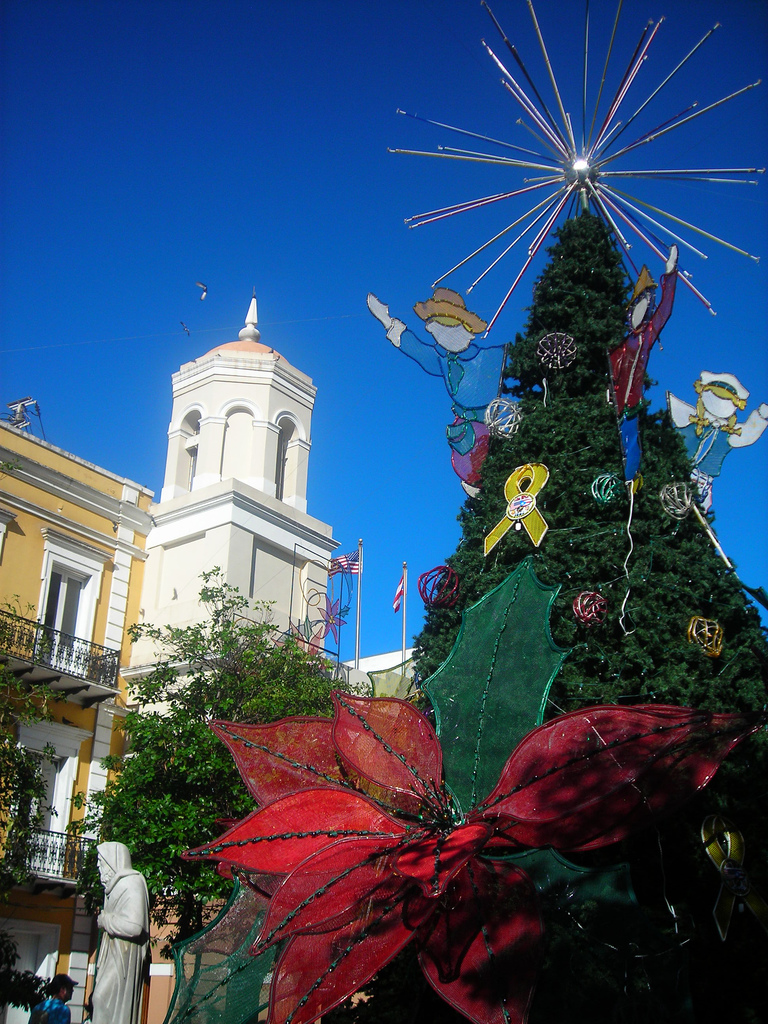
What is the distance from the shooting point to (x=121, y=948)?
7820mm

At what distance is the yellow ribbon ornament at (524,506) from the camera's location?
11.1 m

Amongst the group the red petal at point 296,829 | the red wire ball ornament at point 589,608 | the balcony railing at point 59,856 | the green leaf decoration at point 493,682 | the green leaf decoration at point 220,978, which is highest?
the red wire ball ornament at point 589,608

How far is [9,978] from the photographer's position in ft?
34.9

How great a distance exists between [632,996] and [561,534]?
503 centimetres

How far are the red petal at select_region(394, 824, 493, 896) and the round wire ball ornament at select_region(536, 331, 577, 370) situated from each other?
6.30 m

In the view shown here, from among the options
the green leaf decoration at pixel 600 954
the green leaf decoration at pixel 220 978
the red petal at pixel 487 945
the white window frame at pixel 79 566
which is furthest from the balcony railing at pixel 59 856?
the green leaf decoration at pixel 600 954

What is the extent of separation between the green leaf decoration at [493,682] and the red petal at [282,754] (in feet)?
3.72

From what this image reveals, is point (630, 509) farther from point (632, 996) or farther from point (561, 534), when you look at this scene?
point (632, 996)

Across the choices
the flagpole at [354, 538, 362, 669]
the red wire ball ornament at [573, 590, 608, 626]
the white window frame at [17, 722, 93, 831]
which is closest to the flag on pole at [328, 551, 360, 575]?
the flagpole at [354, 538, 362, 669]

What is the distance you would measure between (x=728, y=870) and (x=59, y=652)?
49.3ft

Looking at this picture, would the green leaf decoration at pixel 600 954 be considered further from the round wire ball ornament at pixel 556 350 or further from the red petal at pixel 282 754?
the round wire ball ornament at pixel 556 350

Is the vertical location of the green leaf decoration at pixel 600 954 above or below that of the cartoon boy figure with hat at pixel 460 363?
below

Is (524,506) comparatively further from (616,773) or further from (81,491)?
(81,491)

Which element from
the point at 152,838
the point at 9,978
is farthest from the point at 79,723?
the point at 9,978
